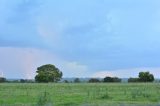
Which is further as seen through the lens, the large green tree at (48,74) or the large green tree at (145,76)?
the large green tree at (48,74)

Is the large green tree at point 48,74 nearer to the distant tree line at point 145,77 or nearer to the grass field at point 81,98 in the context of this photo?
the distant tree line at point 145,77

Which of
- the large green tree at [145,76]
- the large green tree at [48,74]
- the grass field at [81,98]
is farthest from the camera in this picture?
the large green tree at [48,74]

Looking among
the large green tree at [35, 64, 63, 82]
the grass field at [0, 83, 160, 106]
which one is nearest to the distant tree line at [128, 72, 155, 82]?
the large green tree at [35, 64, 63, 82]

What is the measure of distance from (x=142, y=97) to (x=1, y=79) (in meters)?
72.9

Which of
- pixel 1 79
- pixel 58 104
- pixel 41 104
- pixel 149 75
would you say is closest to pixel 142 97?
pixel 58 104

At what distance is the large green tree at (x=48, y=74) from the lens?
347 ft

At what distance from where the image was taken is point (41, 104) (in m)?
27.8

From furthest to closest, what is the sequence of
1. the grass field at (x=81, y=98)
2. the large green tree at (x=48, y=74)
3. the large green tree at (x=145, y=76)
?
the large green tree at (x=48, y=74) < the large green tree at (x=145, y=76) < the grass field at (x=81, y=98)

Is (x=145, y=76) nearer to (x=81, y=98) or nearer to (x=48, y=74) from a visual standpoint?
(x=48, y=74)

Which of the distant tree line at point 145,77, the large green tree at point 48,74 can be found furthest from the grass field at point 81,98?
the large green tree at point 48,74

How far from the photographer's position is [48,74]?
105875mm

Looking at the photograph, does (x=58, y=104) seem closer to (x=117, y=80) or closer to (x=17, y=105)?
(x=17, y=105)

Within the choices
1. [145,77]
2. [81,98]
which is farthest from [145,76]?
[81,98]

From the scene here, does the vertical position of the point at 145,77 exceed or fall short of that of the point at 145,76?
it falls short
